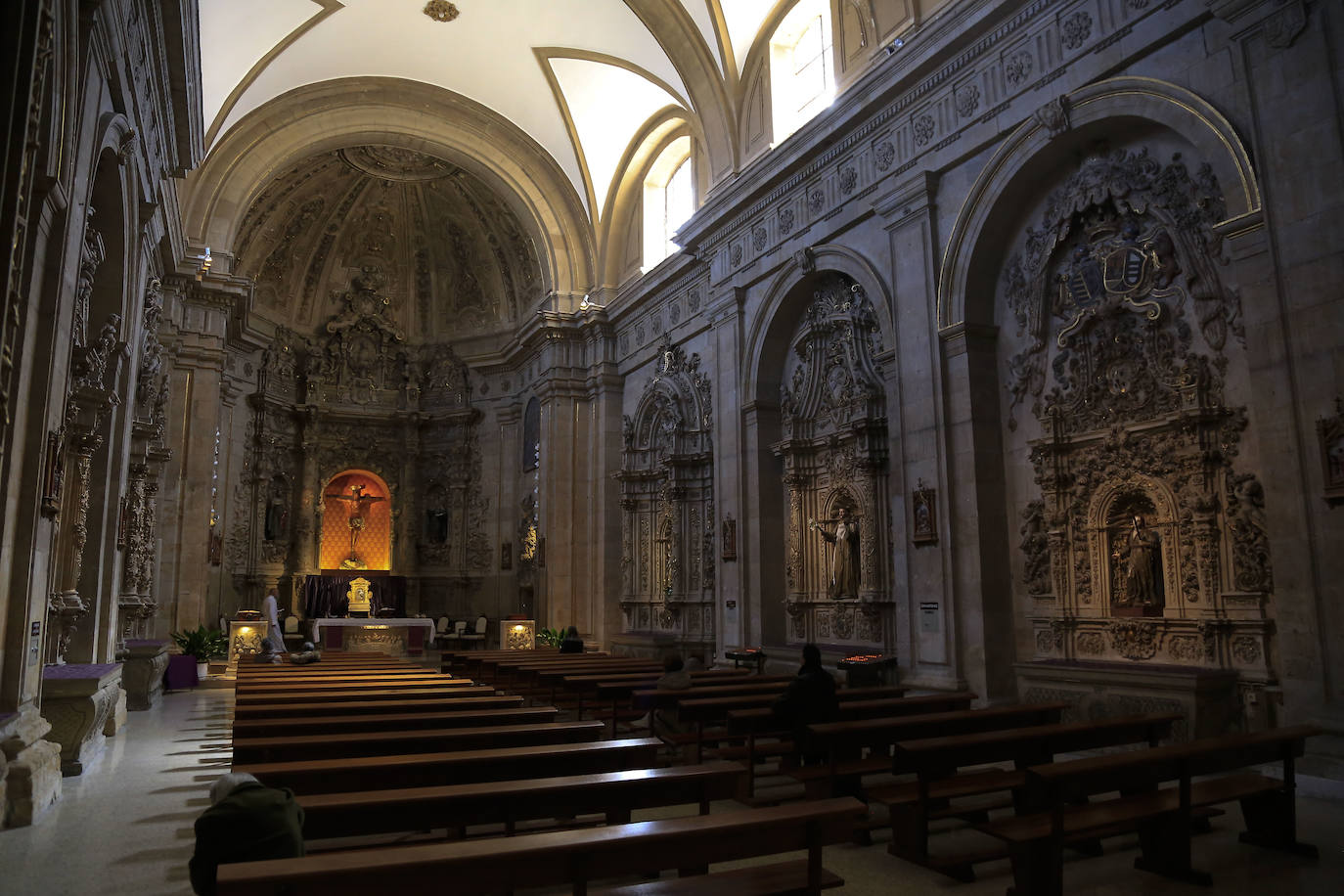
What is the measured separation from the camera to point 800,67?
14898 mm

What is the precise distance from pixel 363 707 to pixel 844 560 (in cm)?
764

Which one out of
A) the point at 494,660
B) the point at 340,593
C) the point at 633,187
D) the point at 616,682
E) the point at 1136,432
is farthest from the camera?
the point at 340,593

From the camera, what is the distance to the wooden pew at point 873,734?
6082 millimetres

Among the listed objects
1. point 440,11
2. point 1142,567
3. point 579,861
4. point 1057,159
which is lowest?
point 579,861

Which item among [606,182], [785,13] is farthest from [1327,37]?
[606,182]

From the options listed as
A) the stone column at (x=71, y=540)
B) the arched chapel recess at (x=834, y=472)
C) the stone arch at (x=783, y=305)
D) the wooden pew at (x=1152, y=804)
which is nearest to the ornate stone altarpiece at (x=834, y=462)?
the arched chapel recess at (x=834, y=472)

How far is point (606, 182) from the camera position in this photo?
69.6 feet

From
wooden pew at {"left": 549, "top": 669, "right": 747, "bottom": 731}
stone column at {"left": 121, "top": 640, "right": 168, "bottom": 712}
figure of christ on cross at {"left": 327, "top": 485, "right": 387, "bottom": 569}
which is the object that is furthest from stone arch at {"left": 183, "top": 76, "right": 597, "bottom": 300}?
wooden pew at {"left": 549, "top": 669, "right": 747, "bottom": 731}

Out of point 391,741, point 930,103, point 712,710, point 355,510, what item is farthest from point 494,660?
point 355,510

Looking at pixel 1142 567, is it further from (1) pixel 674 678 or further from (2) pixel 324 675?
(2) pixel 324 675

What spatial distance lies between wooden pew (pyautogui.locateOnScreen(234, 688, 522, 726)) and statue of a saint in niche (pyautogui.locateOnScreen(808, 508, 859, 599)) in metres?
6.25

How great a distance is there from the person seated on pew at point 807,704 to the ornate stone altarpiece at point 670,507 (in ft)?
32.1

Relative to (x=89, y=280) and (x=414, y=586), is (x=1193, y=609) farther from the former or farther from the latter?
(x=414, y=586)

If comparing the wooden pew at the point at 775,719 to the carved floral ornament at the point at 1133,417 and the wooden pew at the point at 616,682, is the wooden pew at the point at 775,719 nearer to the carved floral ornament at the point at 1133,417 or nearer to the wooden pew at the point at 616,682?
the wooden pew at the point at 616,682
